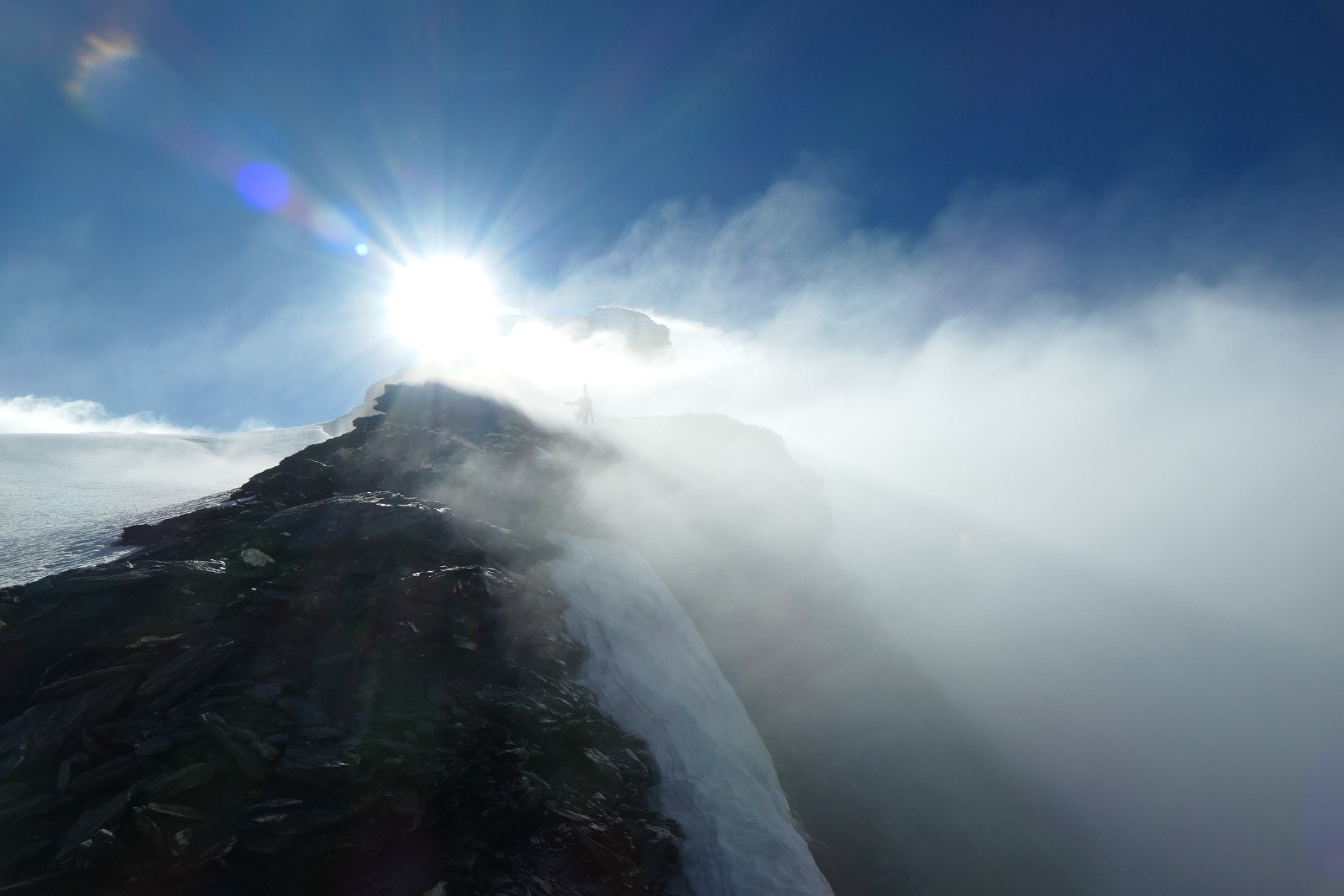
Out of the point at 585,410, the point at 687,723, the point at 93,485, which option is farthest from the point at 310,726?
the point at 585,410

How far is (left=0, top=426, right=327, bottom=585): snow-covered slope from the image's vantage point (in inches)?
805

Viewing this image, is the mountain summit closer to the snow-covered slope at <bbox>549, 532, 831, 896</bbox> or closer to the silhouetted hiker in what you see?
the snow-covered slope at <bbox>549, 532, 831, 896</bbox>

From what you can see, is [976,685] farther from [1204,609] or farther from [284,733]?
[1204,609]

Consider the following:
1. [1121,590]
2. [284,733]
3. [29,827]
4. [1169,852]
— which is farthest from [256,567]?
[1121,590]

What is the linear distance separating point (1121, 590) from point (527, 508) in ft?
Result: 408

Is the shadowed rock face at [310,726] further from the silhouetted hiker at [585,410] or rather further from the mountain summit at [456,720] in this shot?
the silhouetted hiker at [585,410]

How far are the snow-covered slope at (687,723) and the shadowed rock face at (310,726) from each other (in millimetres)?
961

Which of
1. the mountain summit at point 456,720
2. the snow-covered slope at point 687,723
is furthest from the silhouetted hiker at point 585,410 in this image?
the snow-covered slope at point 687,723

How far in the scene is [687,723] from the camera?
19.6 m

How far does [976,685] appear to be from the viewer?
3984 cm

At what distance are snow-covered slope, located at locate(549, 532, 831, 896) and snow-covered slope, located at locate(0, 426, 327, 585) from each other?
1850 cm

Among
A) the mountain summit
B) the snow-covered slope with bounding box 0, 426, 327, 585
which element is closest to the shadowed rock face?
the mountain summit

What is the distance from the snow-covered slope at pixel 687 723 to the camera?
15344 mm

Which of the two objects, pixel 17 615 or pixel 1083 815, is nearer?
pixel 17 615
